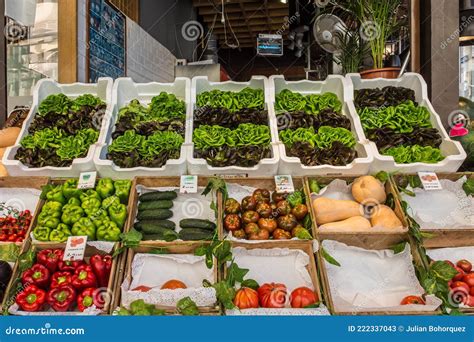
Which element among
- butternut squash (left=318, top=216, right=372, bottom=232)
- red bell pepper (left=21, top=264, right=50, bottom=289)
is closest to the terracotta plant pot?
butternut squash (left=318, top=216, right=372, bottom=232)

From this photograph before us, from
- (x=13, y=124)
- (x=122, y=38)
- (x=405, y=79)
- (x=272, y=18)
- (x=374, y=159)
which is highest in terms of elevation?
(x=272, y=18)

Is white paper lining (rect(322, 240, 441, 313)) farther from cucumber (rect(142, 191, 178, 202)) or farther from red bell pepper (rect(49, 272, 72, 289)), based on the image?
red bell pepper (rect(49, 272, 72, 289))

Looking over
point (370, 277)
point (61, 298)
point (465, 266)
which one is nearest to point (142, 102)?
point (61, 298)

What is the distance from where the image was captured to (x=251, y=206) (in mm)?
2682

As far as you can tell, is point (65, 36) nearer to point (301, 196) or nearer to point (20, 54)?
point (20, 54)

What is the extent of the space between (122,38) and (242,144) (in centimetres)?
409

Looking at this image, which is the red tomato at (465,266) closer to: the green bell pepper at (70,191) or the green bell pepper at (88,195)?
the green bell pepper at (88,195)

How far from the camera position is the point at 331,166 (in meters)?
2.85

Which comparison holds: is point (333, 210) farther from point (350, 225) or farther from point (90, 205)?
point (90, 205)

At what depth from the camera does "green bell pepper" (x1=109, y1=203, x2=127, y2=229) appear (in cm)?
254

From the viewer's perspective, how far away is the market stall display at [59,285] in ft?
6.84

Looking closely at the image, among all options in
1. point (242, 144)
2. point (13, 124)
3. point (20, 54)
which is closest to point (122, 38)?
point (20, 54)

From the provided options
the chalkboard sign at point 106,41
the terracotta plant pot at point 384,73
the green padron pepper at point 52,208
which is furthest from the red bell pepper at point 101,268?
the chalkboard sign at point 106,41

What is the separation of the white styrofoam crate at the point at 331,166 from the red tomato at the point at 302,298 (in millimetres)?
950
